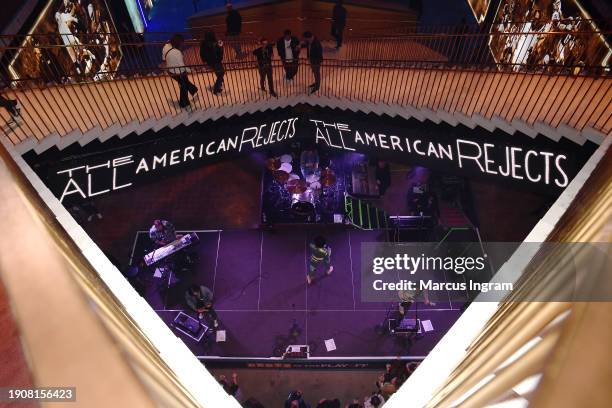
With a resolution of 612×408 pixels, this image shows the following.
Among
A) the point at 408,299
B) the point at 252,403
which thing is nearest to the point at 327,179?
the point at 408,299

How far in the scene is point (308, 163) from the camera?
11.6 meters

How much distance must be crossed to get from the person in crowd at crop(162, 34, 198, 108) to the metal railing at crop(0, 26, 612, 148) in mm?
→ 213

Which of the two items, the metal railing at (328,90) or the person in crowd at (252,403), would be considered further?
the person in crowd at (252,403)

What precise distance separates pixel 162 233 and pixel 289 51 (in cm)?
546

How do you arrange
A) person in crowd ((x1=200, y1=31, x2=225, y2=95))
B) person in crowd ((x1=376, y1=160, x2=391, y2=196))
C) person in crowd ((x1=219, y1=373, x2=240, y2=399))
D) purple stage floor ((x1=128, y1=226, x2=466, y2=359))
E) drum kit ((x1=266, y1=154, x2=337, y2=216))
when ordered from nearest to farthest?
1. person in crowd ((x1=219, y1=373, x2=240, y2=399))
2. person in crowd ((x1=200, y1=31, x2=225, y2=95))
3. purple stage floor ((x1=128, y1=226, x2=466, y2=359))
4. drum kit ((x1=266, y1=154, x2=337, y2=216))
5. person in crowd ((x1=376, y1=160, x2=391, y2=196))

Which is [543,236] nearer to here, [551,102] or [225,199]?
[551,102]

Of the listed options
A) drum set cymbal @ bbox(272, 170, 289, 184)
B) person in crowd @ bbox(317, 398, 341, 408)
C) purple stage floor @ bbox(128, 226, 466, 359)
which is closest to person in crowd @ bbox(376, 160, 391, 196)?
purple stage floor @ bbox(128, 226, 466, 359)

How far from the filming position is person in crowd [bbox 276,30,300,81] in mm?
9430

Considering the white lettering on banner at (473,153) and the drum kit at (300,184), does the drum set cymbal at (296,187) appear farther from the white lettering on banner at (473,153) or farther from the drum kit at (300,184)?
the white lettering on banner at (473,153)

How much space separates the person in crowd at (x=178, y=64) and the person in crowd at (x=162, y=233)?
345 centimetres

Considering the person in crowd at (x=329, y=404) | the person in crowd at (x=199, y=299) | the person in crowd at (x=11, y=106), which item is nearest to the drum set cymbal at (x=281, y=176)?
the person in crowd at (x=199, y=299)

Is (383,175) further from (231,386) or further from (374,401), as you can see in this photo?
(231,386)

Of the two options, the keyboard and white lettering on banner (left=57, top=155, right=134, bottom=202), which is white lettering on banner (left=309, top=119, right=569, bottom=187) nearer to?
white lettering on banner (left=57, top=155, right=134, bottom=202)

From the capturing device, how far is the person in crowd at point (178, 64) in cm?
816
